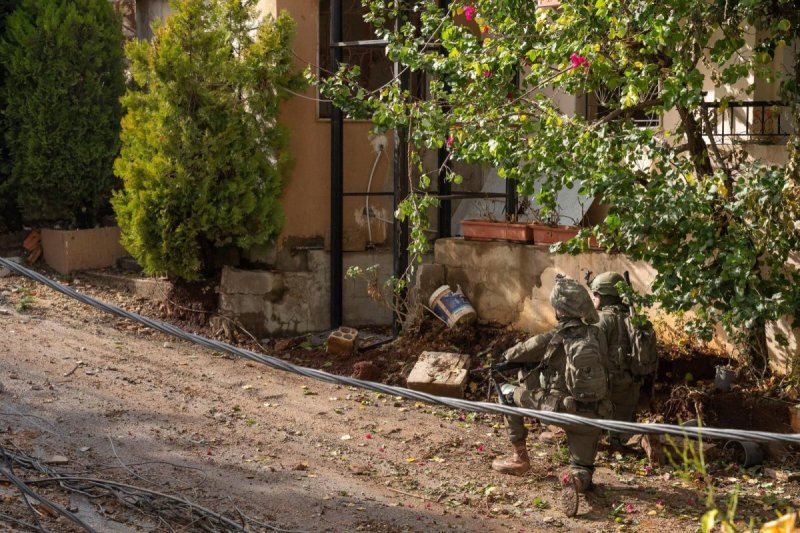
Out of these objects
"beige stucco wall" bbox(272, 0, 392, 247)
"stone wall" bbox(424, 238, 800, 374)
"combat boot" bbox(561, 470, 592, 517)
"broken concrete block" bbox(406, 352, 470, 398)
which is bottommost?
"combat boot" bbox(561, 470, 592, 517)

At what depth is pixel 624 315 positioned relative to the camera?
7.76 m

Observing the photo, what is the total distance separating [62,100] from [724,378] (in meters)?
7.64

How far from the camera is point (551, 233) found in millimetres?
9250

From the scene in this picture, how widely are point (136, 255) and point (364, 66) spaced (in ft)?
10.2

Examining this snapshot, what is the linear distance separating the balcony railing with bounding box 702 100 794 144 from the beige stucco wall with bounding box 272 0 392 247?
3.50 metres

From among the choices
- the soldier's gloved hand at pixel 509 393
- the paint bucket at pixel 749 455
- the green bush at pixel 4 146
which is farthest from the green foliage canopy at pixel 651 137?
the green bush at pixel 4 146

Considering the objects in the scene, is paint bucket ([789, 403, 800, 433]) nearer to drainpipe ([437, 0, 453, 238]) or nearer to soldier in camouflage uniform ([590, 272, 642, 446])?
soldier in camouflage uniform ([590, 272, 642, 446])

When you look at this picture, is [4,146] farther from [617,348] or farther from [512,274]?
[617,348]

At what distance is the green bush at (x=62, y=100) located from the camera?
11.3m

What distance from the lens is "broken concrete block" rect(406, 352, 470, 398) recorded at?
859 centimetres

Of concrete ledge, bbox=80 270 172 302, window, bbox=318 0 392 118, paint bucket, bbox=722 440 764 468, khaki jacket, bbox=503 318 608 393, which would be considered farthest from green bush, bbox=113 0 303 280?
paint bucket, bbox=722 440 764 468

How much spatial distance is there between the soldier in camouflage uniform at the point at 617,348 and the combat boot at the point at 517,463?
2.93 feet

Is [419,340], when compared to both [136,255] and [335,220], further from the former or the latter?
[136,255]

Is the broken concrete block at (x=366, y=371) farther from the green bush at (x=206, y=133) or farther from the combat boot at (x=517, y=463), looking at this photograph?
the combat boot at (x=517, y=463)
